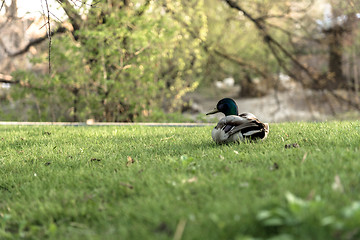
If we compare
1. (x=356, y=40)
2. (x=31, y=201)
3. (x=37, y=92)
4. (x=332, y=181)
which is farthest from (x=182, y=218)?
(x=356, y=40)

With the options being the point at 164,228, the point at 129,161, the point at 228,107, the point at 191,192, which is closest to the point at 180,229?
the point at 164,228

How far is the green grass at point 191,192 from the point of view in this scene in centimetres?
173

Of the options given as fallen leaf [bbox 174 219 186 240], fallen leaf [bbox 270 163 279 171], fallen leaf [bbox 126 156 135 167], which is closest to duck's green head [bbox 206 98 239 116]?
fallen leaf [bbox 126 156 135 167]

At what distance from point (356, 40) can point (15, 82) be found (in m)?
11.5

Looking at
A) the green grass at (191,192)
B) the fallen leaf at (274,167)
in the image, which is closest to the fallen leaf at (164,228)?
the green grass at (191,192)

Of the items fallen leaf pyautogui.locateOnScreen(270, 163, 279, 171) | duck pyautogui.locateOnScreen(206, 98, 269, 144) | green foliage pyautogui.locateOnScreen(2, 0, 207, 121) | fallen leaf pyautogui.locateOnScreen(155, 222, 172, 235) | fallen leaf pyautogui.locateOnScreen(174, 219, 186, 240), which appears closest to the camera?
fallen leaf pyautogui.locateOnScreen(174, 219, 186, 240)

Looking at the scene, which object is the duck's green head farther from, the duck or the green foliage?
the green foliage

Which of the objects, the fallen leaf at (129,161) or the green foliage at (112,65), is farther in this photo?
the green foliage at (112,65)

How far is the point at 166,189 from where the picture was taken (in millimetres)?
2371

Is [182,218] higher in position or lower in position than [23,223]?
higher

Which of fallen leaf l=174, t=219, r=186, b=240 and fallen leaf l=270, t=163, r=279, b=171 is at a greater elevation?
fallen leaf l=270, t=163, r=279, b=171

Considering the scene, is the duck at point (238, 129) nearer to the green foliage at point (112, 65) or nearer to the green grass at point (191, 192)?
the green grass at point (191, 192)

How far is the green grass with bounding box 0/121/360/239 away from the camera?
173 centimetres

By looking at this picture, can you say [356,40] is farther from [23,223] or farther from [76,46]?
[23,223]
